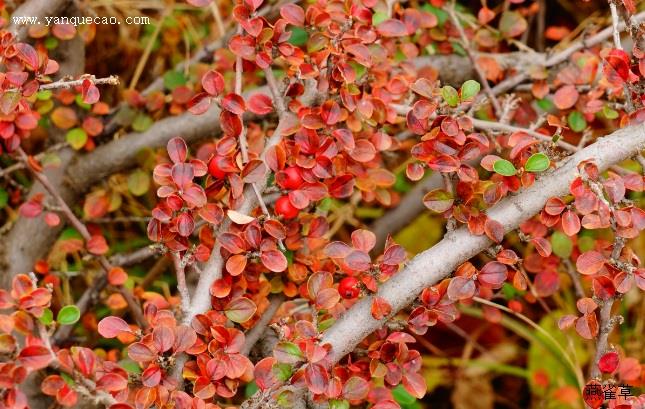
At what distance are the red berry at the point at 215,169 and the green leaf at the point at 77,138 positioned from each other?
422 millimetres

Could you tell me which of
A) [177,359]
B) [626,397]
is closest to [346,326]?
[177,359]

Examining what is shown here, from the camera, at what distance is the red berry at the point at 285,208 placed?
95 centimetres

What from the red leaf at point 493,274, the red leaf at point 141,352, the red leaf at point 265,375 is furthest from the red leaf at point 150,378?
the red leaf at point 493,274

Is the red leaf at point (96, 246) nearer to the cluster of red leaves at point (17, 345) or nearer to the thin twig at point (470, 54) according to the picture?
the cluster of red leaves at point (17, 345)

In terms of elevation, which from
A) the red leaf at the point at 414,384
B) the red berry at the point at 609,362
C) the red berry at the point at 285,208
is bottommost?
the red leaf at the point at 414,384

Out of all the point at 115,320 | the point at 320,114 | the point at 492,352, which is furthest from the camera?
the point at 492,352

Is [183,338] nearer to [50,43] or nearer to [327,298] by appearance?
[327,298]

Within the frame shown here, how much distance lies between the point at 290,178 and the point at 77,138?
0.52 m

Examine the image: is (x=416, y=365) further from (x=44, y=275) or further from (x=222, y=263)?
(x=44, y=275)

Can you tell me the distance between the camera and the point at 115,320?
2.88 feet

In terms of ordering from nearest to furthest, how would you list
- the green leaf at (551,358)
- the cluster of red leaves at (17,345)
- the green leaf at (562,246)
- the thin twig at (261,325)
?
the cluster of red leaves at (17,345) → the thin twig at (261,325) → the green leaf at (562,246) → the green leaf at (551,358)

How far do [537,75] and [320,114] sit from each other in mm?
476

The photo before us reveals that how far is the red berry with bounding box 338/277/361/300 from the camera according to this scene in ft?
3.15

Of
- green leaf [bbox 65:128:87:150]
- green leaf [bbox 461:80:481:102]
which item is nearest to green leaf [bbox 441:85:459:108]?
green leaf [bbox 461:80:481:102]
